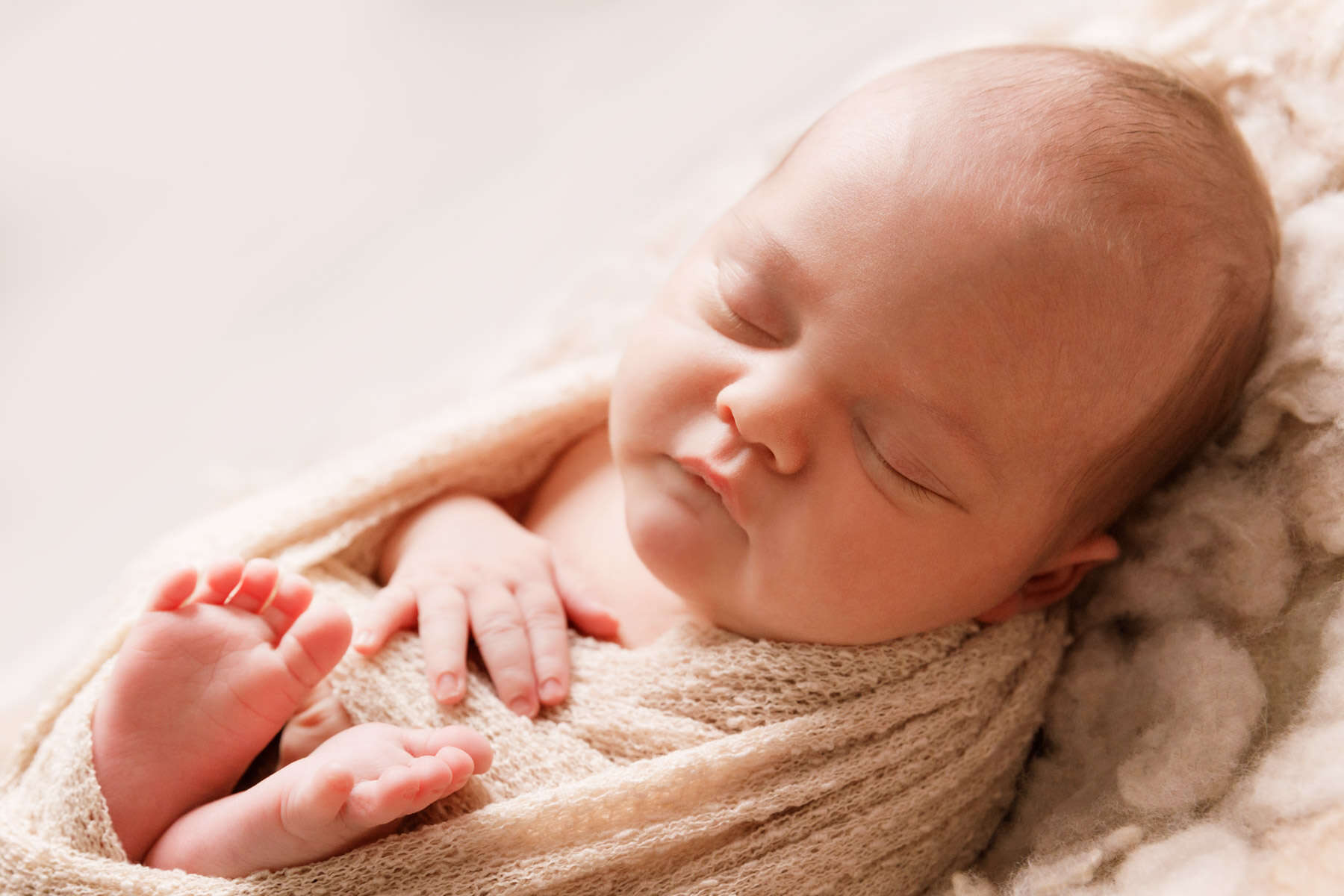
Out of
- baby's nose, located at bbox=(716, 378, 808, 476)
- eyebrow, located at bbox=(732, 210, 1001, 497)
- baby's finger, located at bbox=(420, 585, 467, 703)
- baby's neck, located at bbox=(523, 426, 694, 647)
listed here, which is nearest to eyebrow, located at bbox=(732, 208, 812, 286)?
eyebrow, located at bbox=(732, 210, 1001, 497)

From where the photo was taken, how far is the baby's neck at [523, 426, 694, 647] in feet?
3.94

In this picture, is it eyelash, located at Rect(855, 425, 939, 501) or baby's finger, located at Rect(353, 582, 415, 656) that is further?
baby's finger, located at Rect(353, 582, 415, 656)

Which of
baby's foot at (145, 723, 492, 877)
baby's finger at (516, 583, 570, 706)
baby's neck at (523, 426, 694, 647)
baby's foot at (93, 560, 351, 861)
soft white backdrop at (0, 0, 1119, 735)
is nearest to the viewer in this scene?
baby's foot at (145, 723, 492, 877)

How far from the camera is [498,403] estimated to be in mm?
1323

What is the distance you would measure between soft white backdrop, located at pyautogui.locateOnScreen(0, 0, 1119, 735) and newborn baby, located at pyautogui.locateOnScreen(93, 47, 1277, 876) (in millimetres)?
526

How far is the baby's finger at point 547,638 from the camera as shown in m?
1.08

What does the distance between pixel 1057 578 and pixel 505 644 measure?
0.57 m

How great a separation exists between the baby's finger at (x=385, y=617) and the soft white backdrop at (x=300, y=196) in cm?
44

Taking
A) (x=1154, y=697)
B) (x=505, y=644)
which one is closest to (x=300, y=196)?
(x=505, y=644)

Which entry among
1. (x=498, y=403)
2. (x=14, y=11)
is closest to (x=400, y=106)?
(x=14, y=11)

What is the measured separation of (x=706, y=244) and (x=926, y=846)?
2.11 feet

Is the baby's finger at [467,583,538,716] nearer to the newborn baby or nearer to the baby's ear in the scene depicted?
the newborn baby

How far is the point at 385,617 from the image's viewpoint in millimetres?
1108

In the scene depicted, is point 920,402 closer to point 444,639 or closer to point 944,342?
point 944,342
